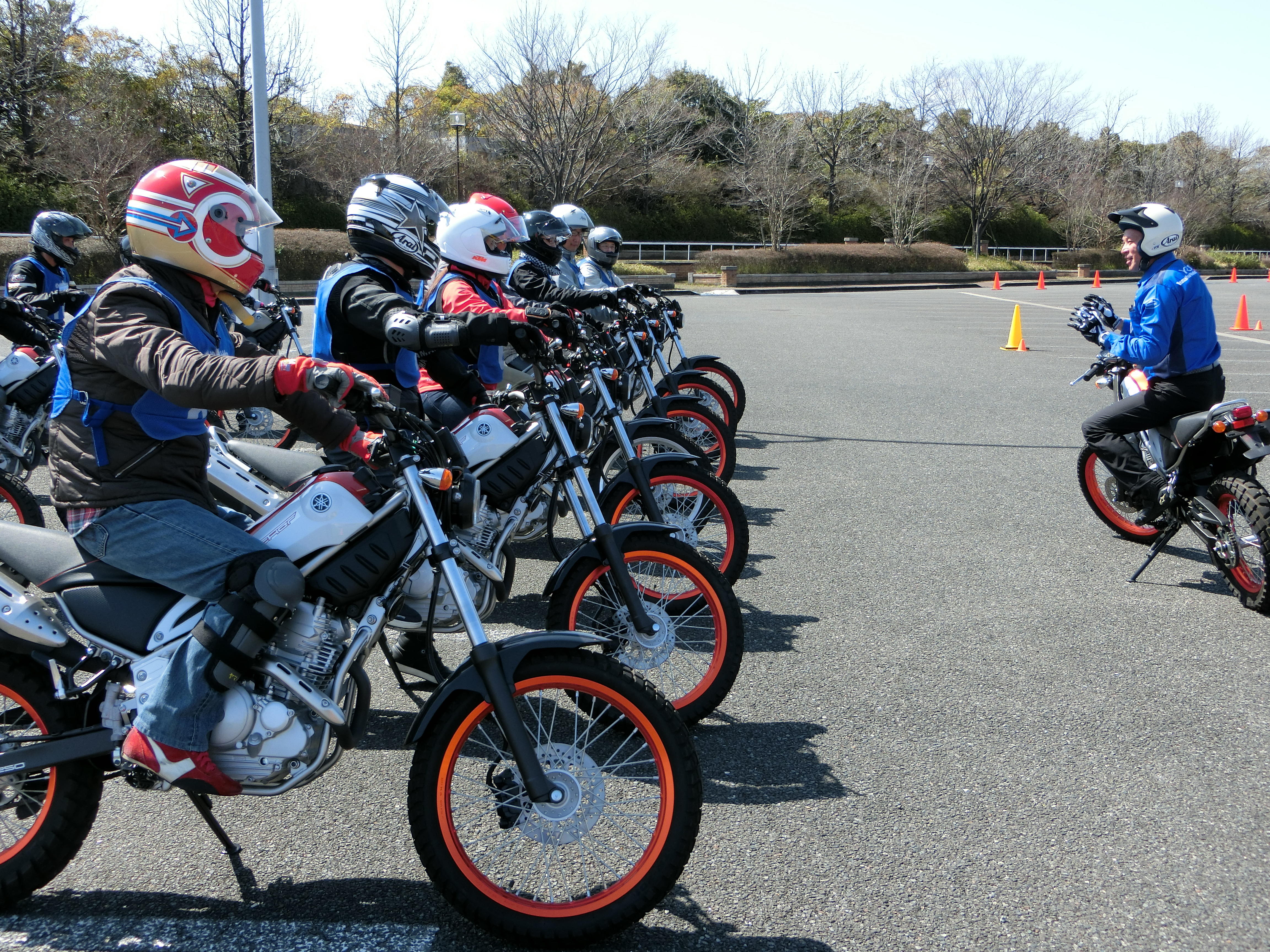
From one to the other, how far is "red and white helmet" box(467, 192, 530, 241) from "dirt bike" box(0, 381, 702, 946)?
2.95m

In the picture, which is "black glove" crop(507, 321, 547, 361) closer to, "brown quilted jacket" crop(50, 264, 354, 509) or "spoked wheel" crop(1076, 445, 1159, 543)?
"brown quilted jacket" crop(50, 264, 354, 509)

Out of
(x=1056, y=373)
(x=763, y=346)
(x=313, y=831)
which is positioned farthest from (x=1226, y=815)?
(x=763, y=346)

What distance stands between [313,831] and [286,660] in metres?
0.86

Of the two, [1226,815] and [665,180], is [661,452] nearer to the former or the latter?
[1226,815]

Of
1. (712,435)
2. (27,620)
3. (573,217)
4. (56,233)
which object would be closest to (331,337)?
(27,620)

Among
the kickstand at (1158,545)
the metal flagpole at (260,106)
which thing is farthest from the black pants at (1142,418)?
the metal flagpole at (260,106)

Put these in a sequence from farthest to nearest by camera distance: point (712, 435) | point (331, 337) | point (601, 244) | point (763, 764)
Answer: point (601, 244), point (712, 435), point (331, 337), point (763, 764)

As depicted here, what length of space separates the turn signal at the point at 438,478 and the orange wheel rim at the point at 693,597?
1.37m

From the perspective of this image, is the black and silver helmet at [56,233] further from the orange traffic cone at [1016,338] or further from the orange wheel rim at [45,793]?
the orange traffic cone at [1016,338]

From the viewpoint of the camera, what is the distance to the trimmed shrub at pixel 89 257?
86.7 ft

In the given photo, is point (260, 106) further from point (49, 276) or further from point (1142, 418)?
point (1142, 418)

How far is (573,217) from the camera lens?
923 cm

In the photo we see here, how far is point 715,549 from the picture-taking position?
561cm

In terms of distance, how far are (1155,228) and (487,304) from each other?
13.3 feet
